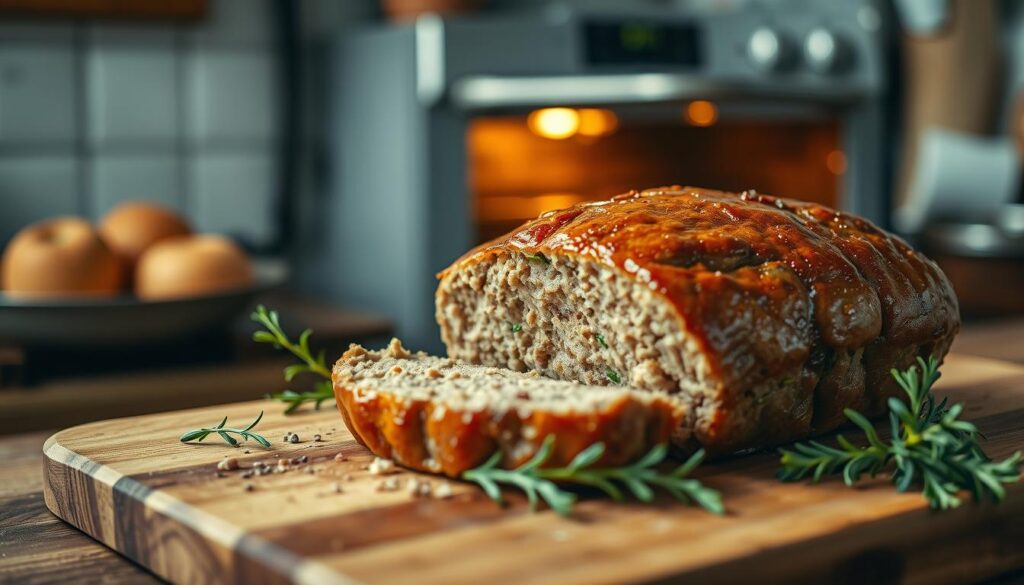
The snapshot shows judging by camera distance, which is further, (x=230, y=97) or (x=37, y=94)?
(x=230, y=97)

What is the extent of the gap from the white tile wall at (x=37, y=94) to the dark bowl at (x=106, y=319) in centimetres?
68

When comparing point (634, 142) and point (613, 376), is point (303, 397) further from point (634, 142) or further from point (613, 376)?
point (634, 142)

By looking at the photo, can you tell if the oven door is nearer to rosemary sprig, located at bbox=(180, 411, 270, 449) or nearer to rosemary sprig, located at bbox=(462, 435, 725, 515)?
rosemary sprig, located at bbox=(180, 411, 270, 449)

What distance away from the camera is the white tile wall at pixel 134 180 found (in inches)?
101

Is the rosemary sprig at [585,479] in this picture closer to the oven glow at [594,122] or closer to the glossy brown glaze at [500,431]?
the glossy brown glaze at [500,431]

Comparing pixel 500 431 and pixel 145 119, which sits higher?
pixel 145 119

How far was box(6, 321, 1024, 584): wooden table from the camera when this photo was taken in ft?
2.89

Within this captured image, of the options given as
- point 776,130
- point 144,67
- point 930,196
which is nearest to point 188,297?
point 144,67

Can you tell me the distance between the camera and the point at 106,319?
5.97 feet

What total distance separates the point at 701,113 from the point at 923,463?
5.71 ft

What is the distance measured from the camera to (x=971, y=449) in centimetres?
96

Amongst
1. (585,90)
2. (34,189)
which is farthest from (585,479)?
(34,189)

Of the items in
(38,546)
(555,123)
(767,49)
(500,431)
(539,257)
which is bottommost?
(38,546)

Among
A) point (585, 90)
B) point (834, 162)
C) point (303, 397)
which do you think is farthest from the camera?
point (834, 162)
